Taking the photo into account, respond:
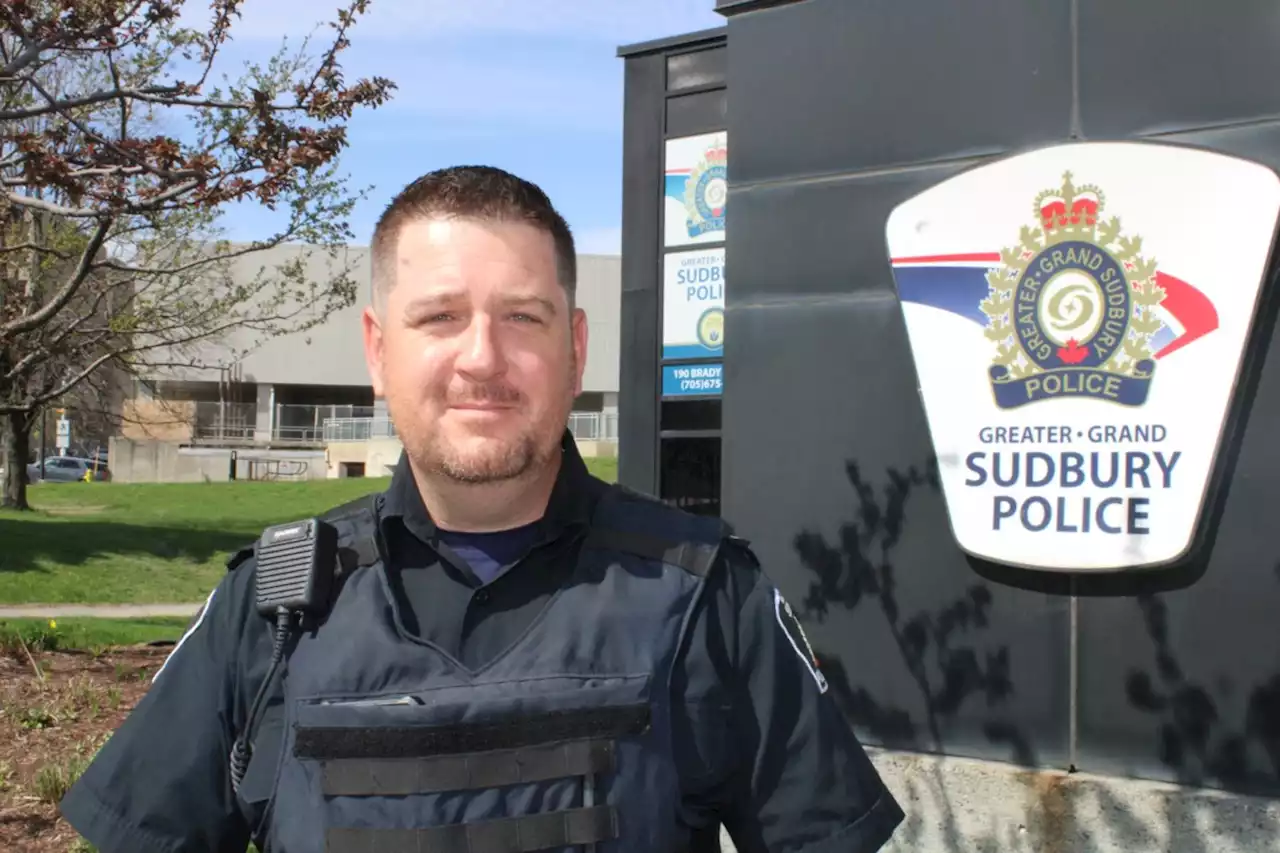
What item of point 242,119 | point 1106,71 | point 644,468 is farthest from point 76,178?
point 1106,71

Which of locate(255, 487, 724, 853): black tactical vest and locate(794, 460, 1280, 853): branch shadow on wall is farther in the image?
locate(794, 460, 1280, 853): branch shadow on wall

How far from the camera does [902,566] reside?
5.95 metres

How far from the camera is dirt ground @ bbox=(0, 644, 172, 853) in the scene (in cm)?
539

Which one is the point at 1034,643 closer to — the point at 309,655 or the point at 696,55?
the point at 309,655

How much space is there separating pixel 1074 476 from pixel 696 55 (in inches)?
184

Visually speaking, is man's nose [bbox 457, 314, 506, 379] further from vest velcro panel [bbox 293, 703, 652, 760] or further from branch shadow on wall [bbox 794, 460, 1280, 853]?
branch shadow on wall [bbox 794, 460, 1280, 853]

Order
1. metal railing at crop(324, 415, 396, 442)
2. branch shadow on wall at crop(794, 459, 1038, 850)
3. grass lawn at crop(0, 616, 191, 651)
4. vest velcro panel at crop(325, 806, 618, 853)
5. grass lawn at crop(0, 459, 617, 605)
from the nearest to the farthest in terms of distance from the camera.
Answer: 1. vest velcro panel at crop(325, 806, 618, 853)
2. branch shadow on wall at crop(794, 459, 1038, 850)
3. grass lawn at crop(0, 616, 191, 651)
4. grass lawn at crop(0, 459, 617, 605)
5. metal railing at crop(324, 415, 396, 442)

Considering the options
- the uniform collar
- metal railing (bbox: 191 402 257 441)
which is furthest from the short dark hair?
metal railing (bbox: 191 402 257 441)

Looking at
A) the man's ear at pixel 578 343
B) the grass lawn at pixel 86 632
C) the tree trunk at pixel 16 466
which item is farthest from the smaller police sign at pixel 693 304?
the tree trunk at pixel 16 466

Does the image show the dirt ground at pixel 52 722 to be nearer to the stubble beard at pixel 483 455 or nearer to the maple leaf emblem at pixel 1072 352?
the stubble beard at pixel 483 455

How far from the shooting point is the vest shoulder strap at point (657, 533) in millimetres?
2111

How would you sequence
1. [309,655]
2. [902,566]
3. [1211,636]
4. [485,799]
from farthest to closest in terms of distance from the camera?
[902,566], [1211,636], [309,655], [485,799]

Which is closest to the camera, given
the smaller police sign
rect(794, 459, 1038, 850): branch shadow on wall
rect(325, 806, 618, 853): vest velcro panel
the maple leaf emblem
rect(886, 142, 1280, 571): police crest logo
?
rect(325, 806, 618, 853): vest velcro panel

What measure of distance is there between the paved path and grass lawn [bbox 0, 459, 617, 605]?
50 cm
